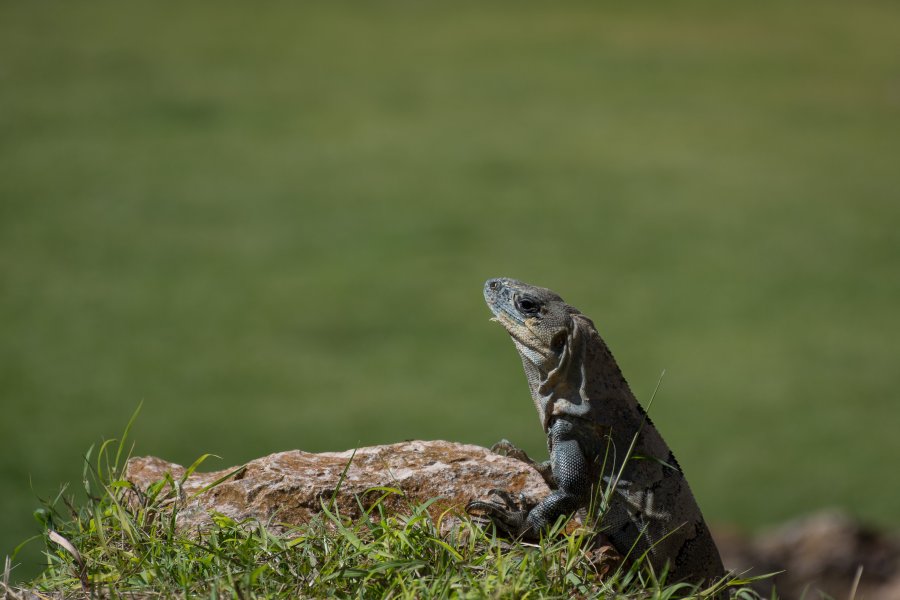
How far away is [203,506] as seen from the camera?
231cm

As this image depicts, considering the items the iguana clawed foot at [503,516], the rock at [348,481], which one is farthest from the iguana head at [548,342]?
the iguana clawed foot at [503,516]

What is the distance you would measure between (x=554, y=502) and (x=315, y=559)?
19.1 inches

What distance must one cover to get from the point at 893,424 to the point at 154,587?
18.5 ft

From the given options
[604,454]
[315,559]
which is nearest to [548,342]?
[604,454]

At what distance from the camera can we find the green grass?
1.94 m

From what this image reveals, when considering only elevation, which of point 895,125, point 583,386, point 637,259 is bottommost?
point 637,259

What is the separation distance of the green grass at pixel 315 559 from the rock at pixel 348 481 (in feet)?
0.15

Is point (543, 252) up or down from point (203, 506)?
down

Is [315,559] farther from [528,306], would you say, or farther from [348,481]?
[528,306]

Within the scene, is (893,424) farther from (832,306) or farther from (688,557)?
(688,557)

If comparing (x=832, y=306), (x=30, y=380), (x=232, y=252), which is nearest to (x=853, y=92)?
(x=832, y=306)

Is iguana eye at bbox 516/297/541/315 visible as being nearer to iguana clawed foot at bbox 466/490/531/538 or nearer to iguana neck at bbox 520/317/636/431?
iguana neck at bbox 520/317/636/431

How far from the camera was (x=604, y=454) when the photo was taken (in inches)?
93.0

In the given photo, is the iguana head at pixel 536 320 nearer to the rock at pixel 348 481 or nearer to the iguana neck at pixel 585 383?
the iguana neck at pixel 585 383
